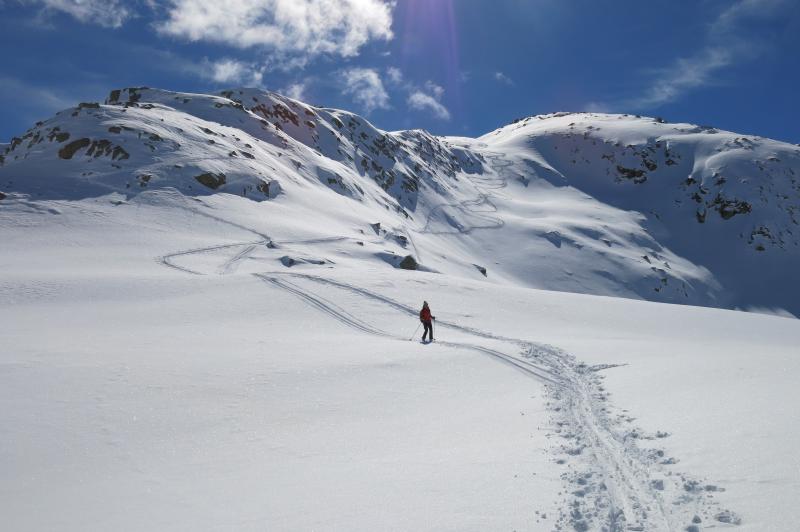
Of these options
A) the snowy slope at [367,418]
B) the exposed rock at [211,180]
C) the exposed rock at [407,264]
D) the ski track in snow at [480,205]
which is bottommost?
the snowy slope at [367,418]

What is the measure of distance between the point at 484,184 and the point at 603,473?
124 meters

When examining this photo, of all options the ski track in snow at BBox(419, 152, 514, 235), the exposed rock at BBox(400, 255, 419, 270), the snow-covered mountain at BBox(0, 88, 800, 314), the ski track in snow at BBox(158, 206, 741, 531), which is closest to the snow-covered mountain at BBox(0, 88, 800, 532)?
the ski track in snow at BBox(158, 206, 741, 531)

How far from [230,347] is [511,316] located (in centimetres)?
1520

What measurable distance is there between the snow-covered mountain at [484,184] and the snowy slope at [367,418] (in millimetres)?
19485

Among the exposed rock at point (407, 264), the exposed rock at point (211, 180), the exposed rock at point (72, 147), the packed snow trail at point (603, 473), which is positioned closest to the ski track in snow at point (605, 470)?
the packed snow trail at point (603, 473)

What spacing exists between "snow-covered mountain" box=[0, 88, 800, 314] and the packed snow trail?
1107 inches

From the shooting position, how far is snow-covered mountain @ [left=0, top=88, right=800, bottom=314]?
59.5 meters

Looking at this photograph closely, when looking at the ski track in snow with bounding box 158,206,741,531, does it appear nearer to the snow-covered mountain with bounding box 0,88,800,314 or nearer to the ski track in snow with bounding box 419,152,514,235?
the snow-covered mountain with bounding box 0,88,800,314

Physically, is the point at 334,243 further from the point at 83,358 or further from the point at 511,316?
the point at 83,358

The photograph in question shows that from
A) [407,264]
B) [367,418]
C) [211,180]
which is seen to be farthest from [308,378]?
[211,180]

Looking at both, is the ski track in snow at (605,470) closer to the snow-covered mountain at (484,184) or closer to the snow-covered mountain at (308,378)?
the snow-covered mountain at (308,378)

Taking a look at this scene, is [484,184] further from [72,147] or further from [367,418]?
[367,418]

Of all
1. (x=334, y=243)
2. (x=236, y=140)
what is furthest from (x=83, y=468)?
(x=236, y=140)

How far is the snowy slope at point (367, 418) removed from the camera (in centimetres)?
738
